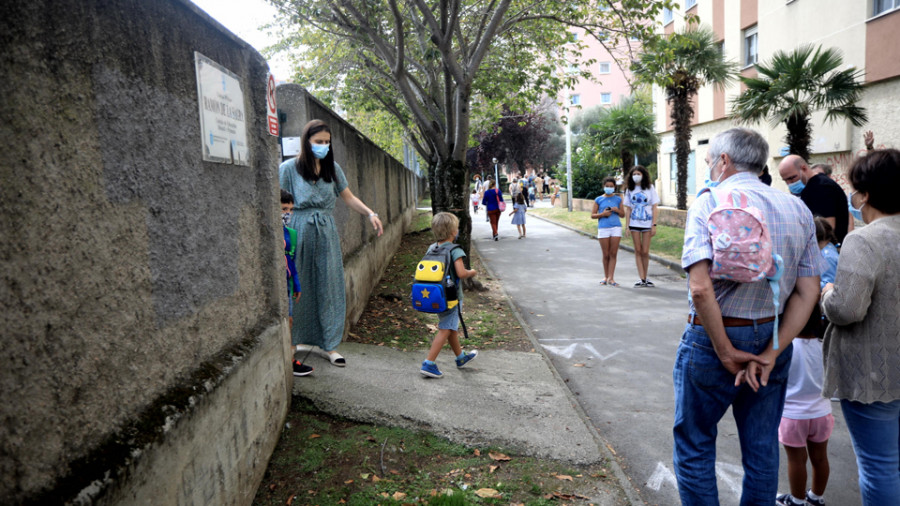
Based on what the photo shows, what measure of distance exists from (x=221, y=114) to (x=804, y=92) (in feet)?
49.0

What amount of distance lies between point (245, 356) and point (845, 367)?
2.92 metres

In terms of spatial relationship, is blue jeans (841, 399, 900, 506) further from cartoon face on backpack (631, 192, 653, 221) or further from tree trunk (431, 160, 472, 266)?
cartoon face on backpack (631, 192, 653, 221)

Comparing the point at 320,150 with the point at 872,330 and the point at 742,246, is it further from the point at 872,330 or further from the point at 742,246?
the point at 872,330

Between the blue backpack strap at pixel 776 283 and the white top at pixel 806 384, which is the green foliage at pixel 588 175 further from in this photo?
the blue backpack strap at pixel 776 283

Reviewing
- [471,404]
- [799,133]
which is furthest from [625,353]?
[799,133]

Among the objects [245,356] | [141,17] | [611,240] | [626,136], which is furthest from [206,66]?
[626,136]

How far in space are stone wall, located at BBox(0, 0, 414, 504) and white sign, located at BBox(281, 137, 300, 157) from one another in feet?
7.35

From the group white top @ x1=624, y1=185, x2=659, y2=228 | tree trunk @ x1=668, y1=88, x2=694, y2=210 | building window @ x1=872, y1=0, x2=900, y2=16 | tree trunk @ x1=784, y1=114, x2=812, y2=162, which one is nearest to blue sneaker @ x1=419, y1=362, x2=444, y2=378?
white top @ x1=624, y1=185, x2=659, y2=228

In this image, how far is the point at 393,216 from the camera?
14.2m

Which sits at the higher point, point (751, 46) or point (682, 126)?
point (751, 46)

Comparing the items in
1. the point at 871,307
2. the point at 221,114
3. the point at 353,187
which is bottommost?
the point at 871,307

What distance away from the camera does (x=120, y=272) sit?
2.18 metres

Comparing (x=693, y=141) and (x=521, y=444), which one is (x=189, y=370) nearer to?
(x=521, y=444)

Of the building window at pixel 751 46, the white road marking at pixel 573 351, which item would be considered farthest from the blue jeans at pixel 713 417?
the building window at pixel 751 46
